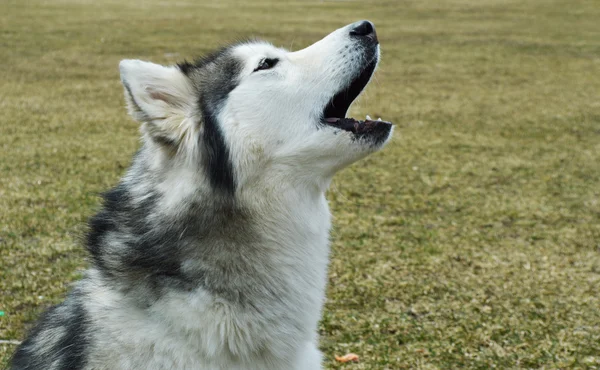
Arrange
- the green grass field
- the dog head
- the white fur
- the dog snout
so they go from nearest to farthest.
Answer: the white fur < the dog head < the dog snout < the green grass field

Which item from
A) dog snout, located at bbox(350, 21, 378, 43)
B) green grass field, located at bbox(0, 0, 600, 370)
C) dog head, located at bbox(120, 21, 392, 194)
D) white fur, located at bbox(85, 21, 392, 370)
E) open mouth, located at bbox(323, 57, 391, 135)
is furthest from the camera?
green grass field, located at bbox(0, 0, 600, 370)

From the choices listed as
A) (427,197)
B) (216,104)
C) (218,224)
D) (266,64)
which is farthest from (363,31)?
(427,197)

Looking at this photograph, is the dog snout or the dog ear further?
the dog snout

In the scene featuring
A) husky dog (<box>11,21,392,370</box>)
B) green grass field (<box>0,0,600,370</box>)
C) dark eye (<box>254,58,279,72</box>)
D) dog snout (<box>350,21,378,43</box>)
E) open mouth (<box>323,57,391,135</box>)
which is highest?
dog snout (<box>350,21,378,43</box>)

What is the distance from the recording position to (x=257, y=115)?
331 centimetres

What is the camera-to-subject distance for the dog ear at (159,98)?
3.03m

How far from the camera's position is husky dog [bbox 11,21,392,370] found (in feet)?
10.00

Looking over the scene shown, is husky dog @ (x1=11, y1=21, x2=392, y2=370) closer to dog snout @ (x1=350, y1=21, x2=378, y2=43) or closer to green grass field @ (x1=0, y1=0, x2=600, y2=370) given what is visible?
dog snout @ (x1=350, y1=21, x2=378, y2=43)

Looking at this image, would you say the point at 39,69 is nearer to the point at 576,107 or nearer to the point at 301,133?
the point at 576,107

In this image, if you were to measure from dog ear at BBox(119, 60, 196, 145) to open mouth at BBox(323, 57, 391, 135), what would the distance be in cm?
68

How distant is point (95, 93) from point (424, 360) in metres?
10.9

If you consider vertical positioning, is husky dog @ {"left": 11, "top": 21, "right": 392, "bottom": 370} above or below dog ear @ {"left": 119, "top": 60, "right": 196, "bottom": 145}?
below

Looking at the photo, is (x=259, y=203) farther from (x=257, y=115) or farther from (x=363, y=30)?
(x=363, y=30)

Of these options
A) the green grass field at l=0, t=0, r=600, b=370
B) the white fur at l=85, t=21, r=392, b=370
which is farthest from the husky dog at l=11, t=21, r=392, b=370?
the green grass field at l=0, t=0, r=600, b=370
